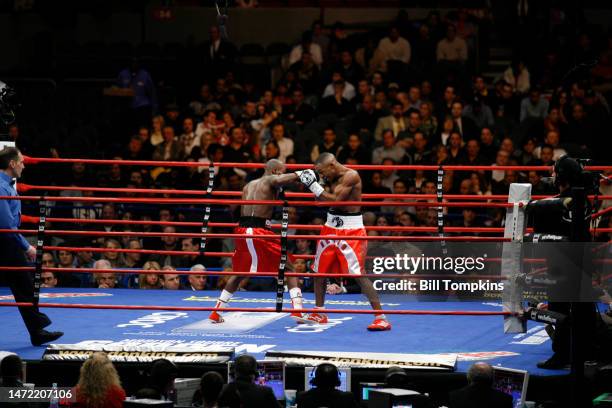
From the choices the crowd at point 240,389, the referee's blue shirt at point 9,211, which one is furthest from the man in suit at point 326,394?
the referee's blue shirt at point 9,211

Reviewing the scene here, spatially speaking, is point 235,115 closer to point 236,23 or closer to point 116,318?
point 236,23

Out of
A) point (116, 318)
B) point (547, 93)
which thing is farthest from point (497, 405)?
point (547, 93)

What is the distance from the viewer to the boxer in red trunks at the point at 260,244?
866 cm

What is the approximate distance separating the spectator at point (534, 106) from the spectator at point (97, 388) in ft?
28.4

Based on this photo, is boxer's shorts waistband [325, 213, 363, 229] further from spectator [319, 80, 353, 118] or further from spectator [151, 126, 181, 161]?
spectator [319, 80, 353, 118]

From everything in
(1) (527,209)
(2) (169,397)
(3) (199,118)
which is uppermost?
(3) (199,118)

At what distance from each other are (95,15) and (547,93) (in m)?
7.75

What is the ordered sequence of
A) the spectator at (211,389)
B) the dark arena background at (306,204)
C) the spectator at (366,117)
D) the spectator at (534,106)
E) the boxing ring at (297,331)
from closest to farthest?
the spectator at (211,389) → the dark arena background at (306,204) → the boxing ring at (297,331) → the spectator at (366,117) → the spectator at (534,106)

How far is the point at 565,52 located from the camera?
14.8 meters

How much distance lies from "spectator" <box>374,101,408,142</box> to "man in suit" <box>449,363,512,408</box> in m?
7.23

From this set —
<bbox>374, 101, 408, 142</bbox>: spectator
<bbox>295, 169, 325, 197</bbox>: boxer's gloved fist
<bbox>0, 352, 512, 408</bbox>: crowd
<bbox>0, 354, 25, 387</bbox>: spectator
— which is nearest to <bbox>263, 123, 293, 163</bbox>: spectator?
<bbox>374, 101, 408, 142</bbox>: spectator

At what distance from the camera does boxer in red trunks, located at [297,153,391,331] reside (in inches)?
332

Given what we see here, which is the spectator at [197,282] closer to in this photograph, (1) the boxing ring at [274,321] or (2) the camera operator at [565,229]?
(1) the boxing ring at [274,321]

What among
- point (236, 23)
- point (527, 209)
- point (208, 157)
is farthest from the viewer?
point (236, 23)
